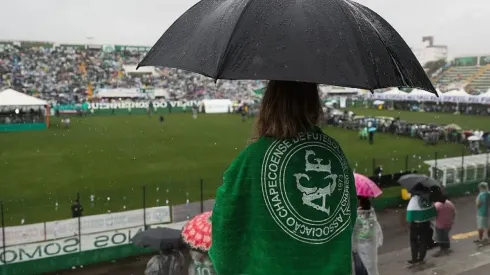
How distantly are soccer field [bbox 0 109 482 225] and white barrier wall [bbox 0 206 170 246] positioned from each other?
2.14 metres

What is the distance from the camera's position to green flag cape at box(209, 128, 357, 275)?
1785mm

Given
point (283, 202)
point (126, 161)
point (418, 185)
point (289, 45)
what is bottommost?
point (126, 161)

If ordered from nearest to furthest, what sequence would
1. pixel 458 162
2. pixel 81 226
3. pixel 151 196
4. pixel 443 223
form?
pixel 443 223
pixel 81 226
pixel 151 196
pixel 458 162

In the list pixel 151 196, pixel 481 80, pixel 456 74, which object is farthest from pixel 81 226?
pixel 456 74

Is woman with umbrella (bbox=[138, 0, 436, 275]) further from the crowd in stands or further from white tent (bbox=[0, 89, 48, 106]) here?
the crowd in stands

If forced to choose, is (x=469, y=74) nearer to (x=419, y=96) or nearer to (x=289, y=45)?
(x=419, y=96)

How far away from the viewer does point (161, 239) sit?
616cm

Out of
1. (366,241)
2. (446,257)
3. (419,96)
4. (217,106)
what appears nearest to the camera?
(366,241)

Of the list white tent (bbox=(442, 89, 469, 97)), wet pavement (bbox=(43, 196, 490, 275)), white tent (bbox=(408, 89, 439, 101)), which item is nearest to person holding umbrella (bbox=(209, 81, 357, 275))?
wet pavement (bbox=(43, 196, 490, 275))

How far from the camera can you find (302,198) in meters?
1.80

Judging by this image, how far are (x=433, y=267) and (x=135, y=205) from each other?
7979 mm

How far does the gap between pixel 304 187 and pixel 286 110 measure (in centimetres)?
31

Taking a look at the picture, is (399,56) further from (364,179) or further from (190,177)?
(190,177)

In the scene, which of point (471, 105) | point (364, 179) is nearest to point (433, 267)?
point (364, 179)
